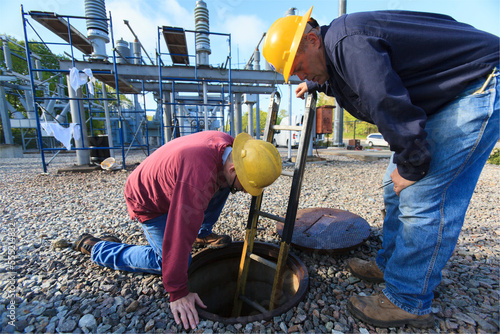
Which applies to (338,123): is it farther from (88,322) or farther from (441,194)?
(88,322)

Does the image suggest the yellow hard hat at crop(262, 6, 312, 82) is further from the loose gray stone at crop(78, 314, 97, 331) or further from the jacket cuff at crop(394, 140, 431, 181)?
the loose gray stone at crop(78, 314, 97, 331)

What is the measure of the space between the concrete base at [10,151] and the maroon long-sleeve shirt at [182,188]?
13852mm

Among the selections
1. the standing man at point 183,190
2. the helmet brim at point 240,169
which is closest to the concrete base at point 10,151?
the standing man at point 183,190

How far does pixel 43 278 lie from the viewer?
1947 mm

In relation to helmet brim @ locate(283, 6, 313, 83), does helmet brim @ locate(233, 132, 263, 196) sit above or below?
below

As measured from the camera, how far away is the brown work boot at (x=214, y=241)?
2396 mm

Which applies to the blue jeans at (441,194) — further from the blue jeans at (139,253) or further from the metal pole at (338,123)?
the metal pole at (338,123)

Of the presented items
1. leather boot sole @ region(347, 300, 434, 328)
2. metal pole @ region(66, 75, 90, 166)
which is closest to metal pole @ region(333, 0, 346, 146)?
metal pole @ region(66, 75, 90, 166)

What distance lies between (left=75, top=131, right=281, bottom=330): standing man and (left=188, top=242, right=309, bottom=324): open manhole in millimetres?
476

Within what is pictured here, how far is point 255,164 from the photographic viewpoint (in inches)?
60.0

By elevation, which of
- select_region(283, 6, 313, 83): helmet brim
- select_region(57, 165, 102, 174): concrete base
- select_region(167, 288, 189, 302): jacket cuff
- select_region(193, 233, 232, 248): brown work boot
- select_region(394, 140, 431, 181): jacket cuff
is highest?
select_region(283, 6, 313, 83): helmet brim

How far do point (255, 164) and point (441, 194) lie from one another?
39.4 inches

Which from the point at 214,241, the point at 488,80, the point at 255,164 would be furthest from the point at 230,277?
the point at 488,80

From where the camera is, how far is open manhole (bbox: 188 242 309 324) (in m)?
2.16
